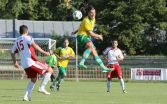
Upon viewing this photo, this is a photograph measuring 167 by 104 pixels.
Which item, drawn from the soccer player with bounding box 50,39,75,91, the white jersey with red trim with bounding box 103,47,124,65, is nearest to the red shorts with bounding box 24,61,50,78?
the white jersey with red trim with bounding box 103,47,124,65

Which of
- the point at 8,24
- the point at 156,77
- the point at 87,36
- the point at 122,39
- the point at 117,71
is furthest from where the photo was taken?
the point at 8,24

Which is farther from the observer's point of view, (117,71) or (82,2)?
(82,2)

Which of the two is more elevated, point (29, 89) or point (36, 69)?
point (36, 69)

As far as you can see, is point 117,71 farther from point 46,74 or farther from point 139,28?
point 139,28

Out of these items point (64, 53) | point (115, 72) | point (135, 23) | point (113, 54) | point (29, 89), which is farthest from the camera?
point (135, 23)

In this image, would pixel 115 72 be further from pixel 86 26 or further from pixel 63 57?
pixel 86 26

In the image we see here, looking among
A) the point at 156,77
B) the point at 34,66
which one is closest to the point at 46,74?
the point at 34,66

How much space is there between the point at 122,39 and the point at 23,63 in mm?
42927

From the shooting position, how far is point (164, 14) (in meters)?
60.6

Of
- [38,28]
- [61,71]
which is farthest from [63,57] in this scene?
[38,28]

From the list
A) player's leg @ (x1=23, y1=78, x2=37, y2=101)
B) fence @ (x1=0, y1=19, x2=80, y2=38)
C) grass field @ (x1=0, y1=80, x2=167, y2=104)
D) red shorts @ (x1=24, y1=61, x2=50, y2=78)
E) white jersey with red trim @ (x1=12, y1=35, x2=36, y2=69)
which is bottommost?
grass field @ (x1=0, y1=80, x2=167, y2=104)

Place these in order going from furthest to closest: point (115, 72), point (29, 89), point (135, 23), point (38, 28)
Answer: point (38, 28), point (135, 23), point (115, 72), point (29, 89)

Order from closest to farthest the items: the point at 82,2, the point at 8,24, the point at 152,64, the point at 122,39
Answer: the point at 152,64 → the point at 122,39 → the point at 8,24 → the point at 82,2

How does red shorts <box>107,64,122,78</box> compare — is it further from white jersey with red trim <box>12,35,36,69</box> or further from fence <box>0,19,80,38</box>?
fence <box>0,19,80,38</box>
